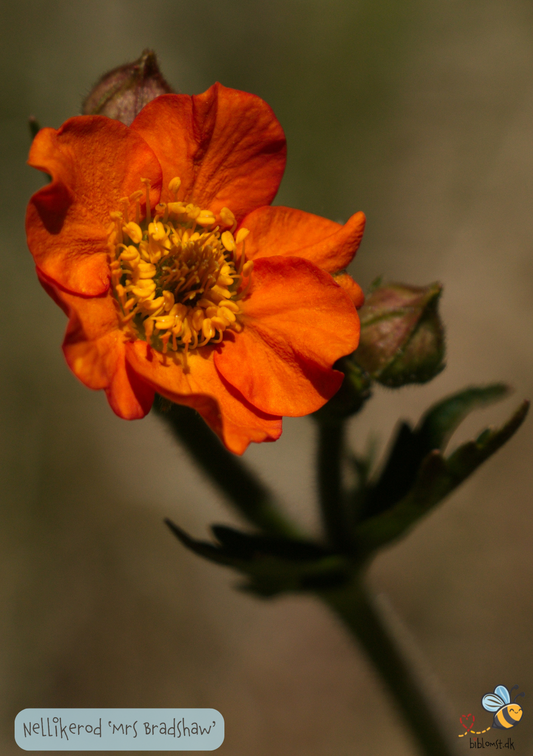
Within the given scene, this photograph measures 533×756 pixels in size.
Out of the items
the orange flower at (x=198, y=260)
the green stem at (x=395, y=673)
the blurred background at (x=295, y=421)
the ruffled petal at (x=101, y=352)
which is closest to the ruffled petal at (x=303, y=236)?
the orange flower at (x=198, y=260)

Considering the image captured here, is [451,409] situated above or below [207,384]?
below

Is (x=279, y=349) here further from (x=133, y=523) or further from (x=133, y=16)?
(x=133, y=16)

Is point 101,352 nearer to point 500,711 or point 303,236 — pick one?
point 303,236

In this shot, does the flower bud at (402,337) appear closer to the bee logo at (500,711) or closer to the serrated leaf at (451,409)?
the serrated leaf at (451,409)

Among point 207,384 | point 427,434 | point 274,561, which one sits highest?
point 207,384

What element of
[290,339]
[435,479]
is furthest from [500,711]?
[290,339]

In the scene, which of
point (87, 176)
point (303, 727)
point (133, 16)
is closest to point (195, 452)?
point (87, 176)

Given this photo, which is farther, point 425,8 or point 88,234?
point 425,8
